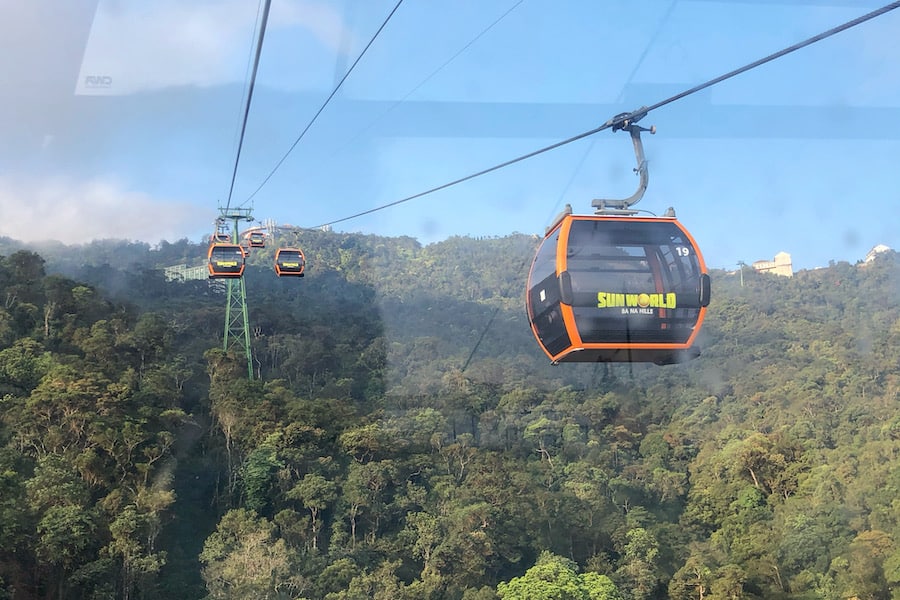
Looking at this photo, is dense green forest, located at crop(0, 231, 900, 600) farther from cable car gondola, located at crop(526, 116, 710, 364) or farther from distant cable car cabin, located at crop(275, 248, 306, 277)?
cable car gondola, located at crop(526, 116, 710, 364)

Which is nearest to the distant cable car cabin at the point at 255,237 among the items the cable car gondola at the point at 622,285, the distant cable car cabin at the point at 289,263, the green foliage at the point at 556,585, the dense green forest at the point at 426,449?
the distant cable car cabin at the point at 289,263

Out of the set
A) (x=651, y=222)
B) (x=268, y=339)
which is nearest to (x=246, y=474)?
(x=268, y=339)

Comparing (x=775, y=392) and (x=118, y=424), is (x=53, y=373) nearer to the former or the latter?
(x=118, y=424)

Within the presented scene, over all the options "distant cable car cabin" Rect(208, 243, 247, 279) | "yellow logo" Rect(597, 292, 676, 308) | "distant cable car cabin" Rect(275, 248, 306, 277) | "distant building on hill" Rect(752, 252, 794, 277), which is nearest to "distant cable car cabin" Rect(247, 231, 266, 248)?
"distant cable car cabin" Rect(208, 243, 247, 279)

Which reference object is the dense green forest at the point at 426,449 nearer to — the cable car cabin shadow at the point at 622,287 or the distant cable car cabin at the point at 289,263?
the distant cable car cabin at the point at 289,263

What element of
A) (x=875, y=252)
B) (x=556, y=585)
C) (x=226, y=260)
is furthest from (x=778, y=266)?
(x=226, y=260)

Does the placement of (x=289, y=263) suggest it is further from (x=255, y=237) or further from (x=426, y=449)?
(x=426, y=449)
